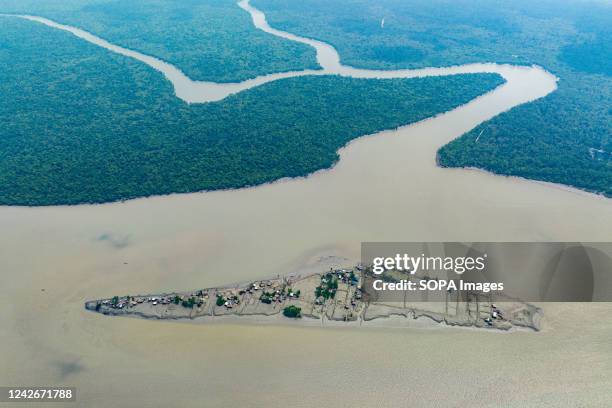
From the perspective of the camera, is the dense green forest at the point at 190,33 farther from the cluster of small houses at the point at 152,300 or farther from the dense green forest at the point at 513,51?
the cluster of small houses at the point at 152,300

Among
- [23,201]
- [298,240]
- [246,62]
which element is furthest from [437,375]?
[246,62]

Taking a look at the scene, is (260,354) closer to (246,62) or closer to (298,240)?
(298,240)

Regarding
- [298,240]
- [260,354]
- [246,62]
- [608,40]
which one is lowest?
[260,354]

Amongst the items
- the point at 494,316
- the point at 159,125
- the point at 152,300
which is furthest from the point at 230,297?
the point at 159,125

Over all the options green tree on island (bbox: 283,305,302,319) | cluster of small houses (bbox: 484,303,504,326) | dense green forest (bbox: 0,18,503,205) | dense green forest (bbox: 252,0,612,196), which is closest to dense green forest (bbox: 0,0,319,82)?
dense green forest (bbox: 0,18,503,205)

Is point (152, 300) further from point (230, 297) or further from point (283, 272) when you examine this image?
point (283, 272)
